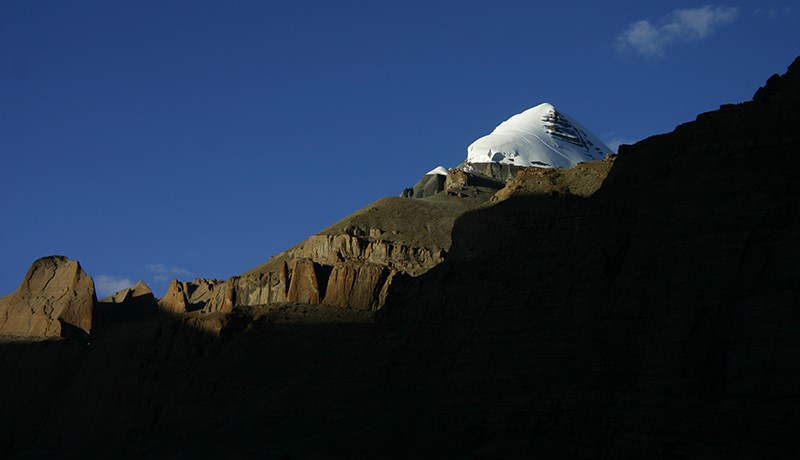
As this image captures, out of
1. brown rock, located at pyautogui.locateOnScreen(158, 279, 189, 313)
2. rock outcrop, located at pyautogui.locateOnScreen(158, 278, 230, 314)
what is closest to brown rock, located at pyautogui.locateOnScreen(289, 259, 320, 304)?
rock outcrop, located at pyautogui.locateOnScreen(158, 278, 230, 314)

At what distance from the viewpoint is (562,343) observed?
70062 mm

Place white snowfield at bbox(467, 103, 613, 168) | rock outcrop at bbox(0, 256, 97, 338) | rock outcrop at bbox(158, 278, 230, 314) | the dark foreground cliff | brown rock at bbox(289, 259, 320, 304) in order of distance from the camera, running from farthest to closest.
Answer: white snowfield at bbox(467, 103, 613, 168) → rock outcrop at bbox(0, 256, 97, 338) → rock outcrop at bbox(158, 278, 230, 314) → brown rock at bbox(289, 259, 320, 304) → the dark foreground cliff

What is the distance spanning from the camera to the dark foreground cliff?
57.8m

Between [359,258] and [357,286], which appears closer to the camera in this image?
[357,286]

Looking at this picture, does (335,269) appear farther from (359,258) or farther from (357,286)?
(359,258)

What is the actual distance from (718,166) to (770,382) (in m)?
14.1

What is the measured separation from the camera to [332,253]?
5069 inches

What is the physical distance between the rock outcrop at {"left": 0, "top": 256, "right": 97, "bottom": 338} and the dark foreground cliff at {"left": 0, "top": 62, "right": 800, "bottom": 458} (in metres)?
26.6

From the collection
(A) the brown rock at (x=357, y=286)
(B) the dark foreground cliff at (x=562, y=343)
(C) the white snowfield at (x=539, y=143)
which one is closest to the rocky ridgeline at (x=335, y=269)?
(A) the brown rock at (x=357, y=286)

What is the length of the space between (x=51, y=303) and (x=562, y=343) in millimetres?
86773

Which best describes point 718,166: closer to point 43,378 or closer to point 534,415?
point 534,415

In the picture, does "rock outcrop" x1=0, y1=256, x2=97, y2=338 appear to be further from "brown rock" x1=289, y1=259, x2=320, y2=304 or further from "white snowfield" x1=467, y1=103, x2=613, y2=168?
"white snowfield" x1=467, y1=103, x2=613, y2=168

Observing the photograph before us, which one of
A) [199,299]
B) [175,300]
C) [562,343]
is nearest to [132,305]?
[199,299]

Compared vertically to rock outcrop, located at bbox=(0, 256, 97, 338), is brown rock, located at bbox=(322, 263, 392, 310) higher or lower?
lower
